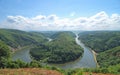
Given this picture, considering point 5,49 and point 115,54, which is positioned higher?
point 5,49

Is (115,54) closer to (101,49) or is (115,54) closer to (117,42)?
(101,49)

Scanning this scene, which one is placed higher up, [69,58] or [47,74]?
[47,74]

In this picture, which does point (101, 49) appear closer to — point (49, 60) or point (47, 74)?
point (49, 60)

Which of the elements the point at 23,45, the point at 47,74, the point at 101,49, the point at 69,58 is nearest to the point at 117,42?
the point at 101,49

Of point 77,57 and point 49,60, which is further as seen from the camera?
point 77,57

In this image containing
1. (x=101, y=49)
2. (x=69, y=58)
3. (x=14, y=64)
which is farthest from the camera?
(x=101, y=49)

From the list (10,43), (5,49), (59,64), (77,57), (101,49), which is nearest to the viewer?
(5,49)

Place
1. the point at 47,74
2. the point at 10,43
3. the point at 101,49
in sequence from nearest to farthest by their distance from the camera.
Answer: the point at 47,74 → the point at 101,49 → the point at 10,43

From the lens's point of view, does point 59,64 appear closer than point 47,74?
No

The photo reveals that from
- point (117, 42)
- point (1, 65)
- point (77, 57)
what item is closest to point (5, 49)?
point (1, 65)
